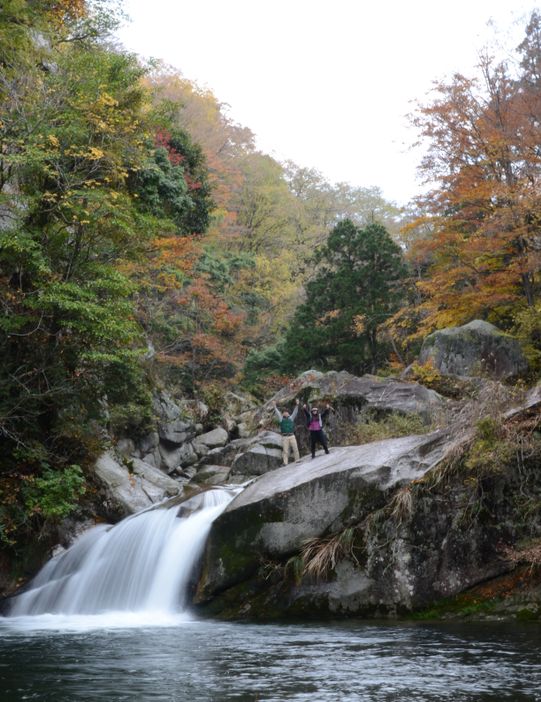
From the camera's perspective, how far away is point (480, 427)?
36.4 feet

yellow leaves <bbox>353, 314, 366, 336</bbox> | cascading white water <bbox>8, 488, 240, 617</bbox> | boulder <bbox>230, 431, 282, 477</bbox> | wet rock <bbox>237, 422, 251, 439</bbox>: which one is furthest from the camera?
wet rock <bbox>237, 422, 251, 439</bbox>

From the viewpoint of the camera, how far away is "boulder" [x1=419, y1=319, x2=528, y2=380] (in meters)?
21.0

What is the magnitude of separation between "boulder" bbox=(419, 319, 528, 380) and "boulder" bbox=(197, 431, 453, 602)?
9.28m

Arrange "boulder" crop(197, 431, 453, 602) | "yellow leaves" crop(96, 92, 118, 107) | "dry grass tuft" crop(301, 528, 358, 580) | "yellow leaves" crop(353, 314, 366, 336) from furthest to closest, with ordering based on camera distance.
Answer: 1. "yellow leaves" crop(353, 314, 366, 336)
2. "yellow leaves" crop(96, 92, 118, 107)
3. "boulder" crop(197, 431, 453, 602)
4. "dry grass tuft" crop(301, 528, 358, 580)

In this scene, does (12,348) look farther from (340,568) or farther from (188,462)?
(188,462)

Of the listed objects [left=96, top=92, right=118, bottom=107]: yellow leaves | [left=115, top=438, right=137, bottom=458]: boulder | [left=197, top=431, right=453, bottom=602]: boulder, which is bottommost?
[left=197, top=431, right=453, bottom=602]: boulder

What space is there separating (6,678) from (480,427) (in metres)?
7.67

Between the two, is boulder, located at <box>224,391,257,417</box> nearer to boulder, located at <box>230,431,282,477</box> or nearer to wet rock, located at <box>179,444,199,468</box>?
wet rock, located at <box>179,444,199,468</box>

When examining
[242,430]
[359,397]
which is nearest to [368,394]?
[359,397]

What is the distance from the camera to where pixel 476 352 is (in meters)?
21.3

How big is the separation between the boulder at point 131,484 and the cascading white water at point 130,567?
5.36ft

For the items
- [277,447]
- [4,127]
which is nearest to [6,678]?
[4,127]

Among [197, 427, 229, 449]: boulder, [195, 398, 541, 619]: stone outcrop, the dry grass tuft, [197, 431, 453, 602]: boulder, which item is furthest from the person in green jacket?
[197, 427, 229, 449]: boulder

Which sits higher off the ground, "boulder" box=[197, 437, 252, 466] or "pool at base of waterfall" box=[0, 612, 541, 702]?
"boulder" box=[197, 437, 252, 466]
